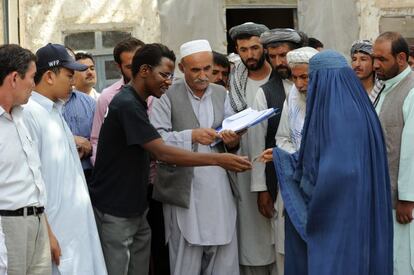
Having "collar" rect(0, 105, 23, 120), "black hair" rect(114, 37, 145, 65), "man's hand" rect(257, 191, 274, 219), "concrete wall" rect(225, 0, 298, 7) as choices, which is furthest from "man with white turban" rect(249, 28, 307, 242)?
"concrete wall" rect(225, 0, 298, 7)

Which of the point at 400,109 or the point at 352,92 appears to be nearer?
the point at 352,92

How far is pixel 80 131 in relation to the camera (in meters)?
5.41

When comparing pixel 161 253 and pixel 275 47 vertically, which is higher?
pixel 275 47

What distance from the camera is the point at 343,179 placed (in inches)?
150

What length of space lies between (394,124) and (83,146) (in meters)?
2.19

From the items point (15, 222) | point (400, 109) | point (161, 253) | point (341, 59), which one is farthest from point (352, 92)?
point (161, 253)

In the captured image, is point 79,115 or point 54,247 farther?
point 79,115

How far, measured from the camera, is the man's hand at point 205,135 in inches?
191

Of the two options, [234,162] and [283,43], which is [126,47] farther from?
[234,162]

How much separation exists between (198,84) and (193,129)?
0.34 metres

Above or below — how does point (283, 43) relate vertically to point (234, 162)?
above

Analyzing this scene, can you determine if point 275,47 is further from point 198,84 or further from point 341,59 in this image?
point 341,59

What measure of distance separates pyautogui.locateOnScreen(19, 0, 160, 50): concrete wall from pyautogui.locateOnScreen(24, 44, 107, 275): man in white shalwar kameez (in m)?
3.51

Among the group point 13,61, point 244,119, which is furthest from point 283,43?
point 13,61
